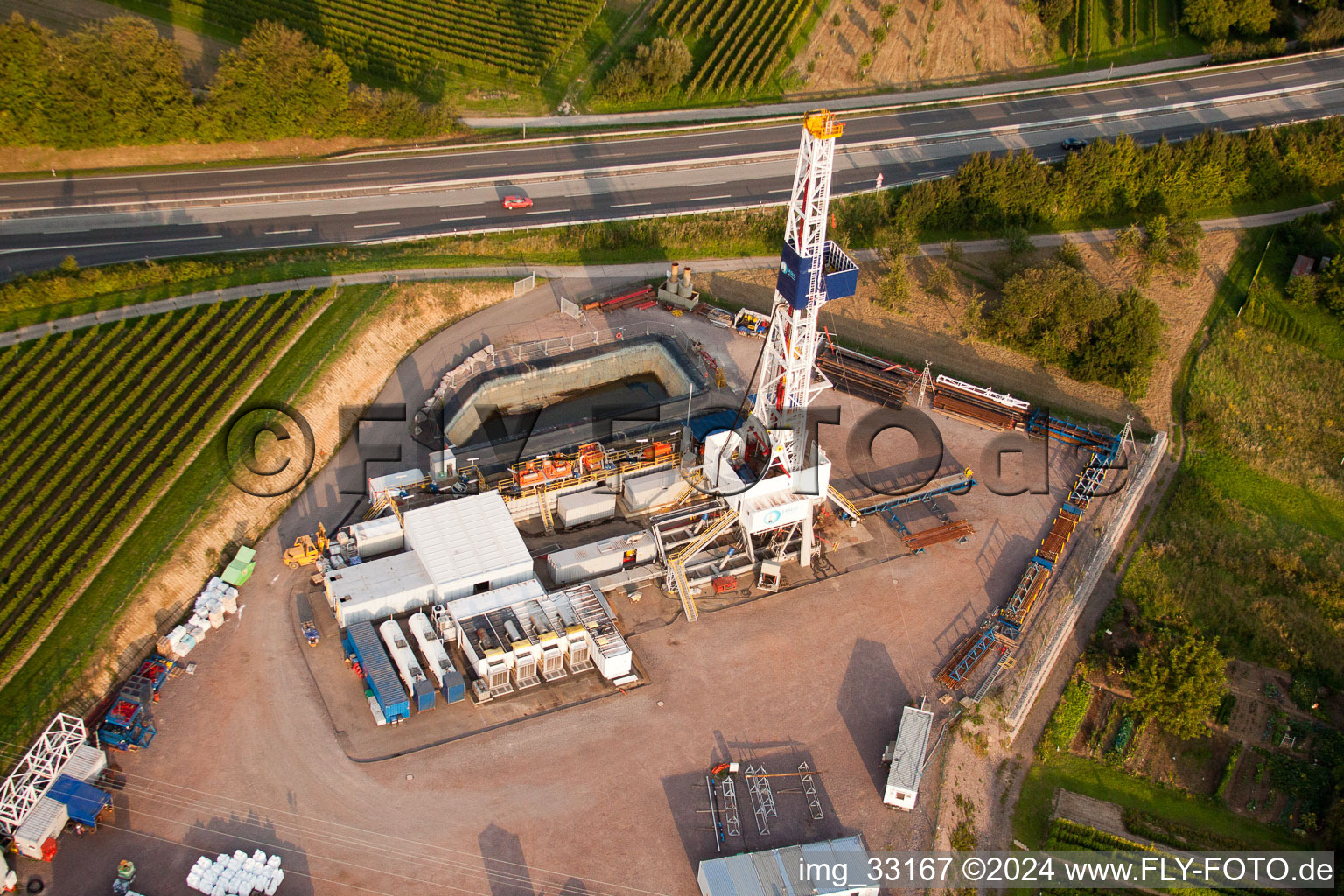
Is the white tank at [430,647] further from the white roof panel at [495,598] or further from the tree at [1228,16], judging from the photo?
→ the tree at [1228,16]

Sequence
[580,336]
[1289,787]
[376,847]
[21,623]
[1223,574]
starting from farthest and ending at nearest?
[580,336] → [1223,574] → [1289,787] → [21,623] → [376,847]

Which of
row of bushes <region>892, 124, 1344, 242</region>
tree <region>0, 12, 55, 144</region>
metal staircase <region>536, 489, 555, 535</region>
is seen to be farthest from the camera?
row of bushes <region>892, 124, 1344, 242</region>

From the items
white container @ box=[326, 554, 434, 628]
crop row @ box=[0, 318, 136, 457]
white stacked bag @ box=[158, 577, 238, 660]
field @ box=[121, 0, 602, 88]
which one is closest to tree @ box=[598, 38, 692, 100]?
field @ box=[121, 0, 602, 88]

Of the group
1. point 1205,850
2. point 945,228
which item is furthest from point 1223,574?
point 945,228

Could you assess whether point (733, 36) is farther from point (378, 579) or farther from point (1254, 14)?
point (378, 579)

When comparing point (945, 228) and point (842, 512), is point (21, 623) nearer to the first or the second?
point (842, 512)

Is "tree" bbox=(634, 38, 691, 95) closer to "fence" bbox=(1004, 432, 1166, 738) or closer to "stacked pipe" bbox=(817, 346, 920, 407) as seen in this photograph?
"stacked pipe" bbox=(817, 346, 920, 407)
